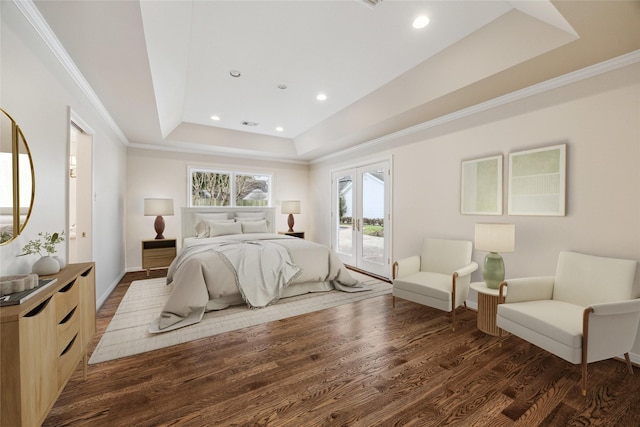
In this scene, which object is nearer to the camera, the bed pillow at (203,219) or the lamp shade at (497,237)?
the lamp shade at (497,237)

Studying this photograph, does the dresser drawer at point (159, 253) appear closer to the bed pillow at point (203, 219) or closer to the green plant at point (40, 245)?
the bed pillow at point (203, 219)

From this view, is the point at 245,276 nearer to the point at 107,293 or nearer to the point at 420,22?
the point at 107,293

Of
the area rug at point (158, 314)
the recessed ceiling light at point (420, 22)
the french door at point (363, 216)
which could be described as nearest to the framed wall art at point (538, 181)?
the recessed ceiling light at point (420, 22)

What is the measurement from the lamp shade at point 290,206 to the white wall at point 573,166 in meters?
3.39

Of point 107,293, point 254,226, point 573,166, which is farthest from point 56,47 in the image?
point 573,166

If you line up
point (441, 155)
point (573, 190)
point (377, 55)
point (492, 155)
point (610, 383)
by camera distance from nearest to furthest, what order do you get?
point (610, 383), point (573, 190), point (377, 55), point (492, 155), point (441, 155)

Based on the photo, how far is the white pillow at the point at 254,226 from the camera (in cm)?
524

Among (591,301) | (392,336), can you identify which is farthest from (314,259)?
(591,301)

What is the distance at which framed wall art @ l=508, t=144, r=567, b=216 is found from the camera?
2562 millimetres

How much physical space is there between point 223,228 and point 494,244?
4227 millimetres

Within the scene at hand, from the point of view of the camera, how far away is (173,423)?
5.05 feet

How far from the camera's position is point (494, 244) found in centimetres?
264

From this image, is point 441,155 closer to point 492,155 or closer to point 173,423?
point 492,155

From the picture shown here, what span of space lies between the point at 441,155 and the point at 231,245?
317 cm
